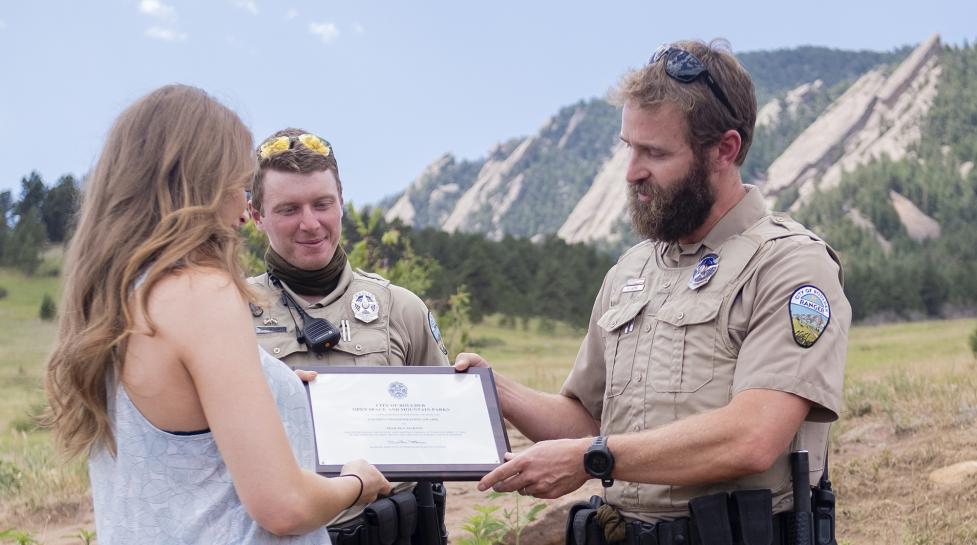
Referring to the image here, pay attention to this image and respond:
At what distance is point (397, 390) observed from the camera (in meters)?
4.11

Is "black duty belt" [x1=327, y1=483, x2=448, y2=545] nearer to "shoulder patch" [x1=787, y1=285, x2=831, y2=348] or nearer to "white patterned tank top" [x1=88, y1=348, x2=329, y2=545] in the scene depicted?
"white patterned tank top" [x1=88, y1=348, x2=329, y2=545]

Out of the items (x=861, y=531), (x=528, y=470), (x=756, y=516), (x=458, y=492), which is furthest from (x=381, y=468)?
(x=458, y=492)

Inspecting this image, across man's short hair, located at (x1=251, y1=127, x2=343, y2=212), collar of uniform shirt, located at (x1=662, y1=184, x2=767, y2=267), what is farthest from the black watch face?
man's short hair, located at (x1=251, y1=127, x2=343, y2=212)

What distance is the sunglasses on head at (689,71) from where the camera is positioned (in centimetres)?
393

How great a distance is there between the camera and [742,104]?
4.02 metres

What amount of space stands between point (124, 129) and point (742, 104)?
2154mm

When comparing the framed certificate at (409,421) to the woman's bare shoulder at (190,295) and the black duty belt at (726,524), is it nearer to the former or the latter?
the black duty belt at (726,524)

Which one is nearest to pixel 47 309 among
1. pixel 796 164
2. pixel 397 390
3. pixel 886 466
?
pixel 886 466

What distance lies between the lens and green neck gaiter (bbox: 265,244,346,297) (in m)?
4.58

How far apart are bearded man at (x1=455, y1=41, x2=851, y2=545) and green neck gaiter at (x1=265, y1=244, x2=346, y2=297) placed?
0.73 metres

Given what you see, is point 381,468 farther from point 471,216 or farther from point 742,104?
point 471,216

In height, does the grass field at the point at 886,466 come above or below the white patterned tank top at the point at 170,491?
below

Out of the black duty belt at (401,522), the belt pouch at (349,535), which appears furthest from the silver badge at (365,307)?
→ the belt pouch at (349,535)

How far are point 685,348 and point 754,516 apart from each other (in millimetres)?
584
